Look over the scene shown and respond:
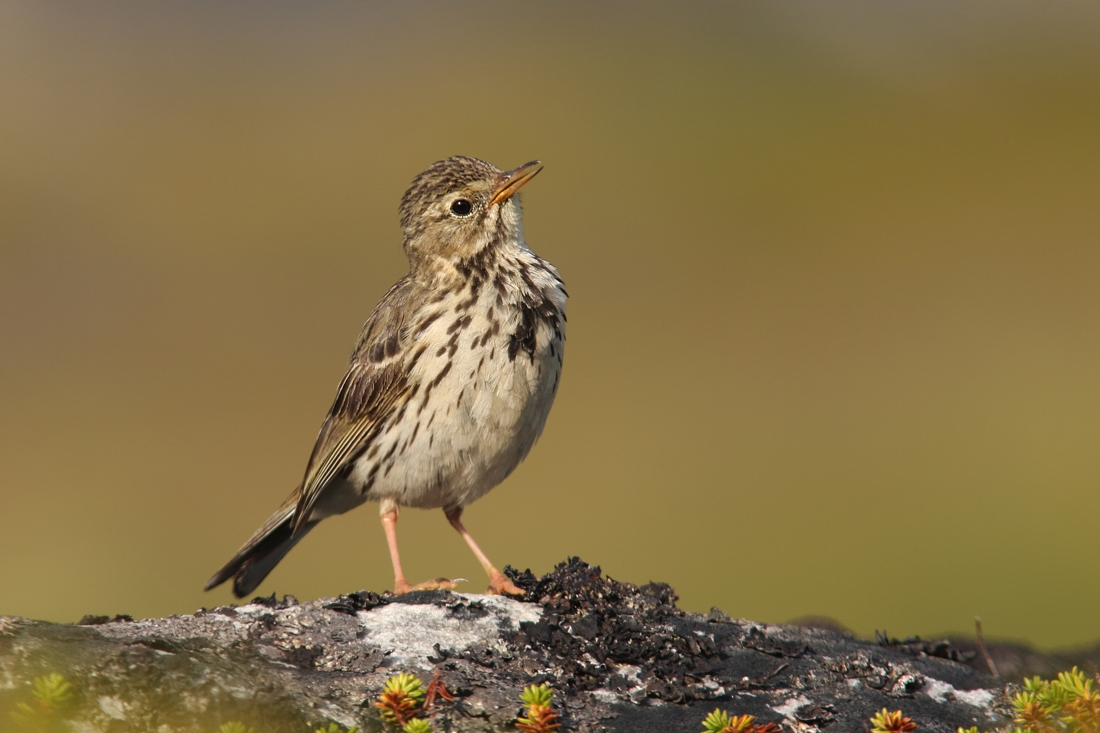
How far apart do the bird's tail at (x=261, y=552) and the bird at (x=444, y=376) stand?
1 centimetres

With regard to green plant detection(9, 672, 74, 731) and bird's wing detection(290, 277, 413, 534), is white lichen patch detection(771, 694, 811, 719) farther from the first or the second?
bird's wing detection(290, 277, 413, 534)

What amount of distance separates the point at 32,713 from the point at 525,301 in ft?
14.4

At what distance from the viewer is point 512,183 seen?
829cm

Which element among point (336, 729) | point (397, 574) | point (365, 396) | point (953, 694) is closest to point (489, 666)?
point (336, 729)

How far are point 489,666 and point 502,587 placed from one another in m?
1.24

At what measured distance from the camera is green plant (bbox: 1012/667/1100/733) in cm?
450

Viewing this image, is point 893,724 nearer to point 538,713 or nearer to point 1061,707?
point 1061,707

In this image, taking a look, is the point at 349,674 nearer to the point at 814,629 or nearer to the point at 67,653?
the point at 67,653

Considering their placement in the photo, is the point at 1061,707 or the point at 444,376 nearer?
the point at 1061,707

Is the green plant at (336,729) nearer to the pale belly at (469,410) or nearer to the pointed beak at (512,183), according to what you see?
the pale belly at (469,410)

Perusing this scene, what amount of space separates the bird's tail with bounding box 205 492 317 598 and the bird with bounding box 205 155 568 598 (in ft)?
0.03

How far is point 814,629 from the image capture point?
674 cm

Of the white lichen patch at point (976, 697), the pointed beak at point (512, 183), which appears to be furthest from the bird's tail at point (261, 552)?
the white lichen patch at point (976, 697)

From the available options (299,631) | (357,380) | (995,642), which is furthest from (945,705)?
(357,380)
